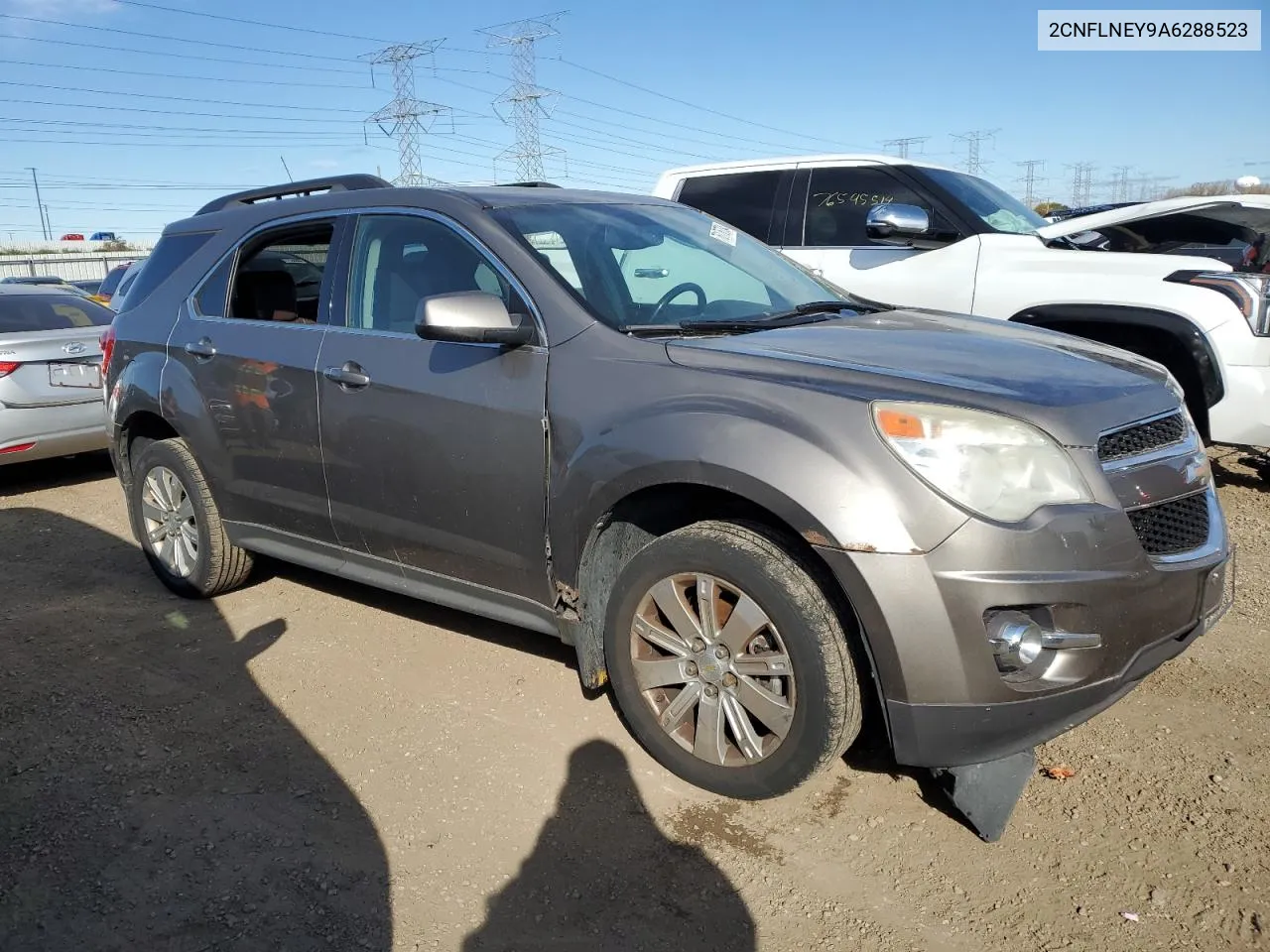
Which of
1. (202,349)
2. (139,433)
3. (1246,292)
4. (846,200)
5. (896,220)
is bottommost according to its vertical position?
(139,433)

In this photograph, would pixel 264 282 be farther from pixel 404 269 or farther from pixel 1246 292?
pixel 1246 292

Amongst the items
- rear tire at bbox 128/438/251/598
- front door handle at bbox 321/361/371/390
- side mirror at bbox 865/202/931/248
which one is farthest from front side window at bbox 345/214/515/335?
side mirror at bbox 865/202/931/248

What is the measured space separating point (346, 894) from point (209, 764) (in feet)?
3.14

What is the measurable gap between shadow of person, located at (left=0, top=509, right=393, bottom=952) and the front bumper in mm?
1451

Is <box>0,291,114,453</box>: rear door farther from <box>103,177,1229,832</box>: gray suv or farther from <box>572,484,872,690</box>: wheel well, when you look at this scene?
<box>572,484,872,690</box>: wheel well

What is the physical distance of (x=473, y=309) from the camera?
3176 mm

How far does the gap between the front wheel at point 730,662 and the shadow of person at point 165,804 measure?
0.91m

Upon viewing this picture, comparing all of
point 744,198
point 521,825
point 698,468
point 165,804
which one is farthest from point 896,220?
point 165,804

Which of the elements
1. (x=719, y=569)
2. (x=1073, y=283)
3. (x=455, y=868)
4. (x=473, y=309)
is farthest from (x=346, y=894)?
(x=1073, y=283)

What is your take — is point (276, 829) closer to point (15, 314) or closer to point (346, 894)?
point (346, 894)

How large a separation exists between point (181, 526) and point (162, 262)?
4.24ft

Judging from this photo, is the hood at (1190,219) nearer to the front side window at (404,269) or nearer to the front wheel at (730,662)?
the front side window at (404,269)

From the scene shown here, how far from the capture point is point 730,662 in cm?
287

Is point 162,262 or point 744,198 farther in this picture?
point 744,198
